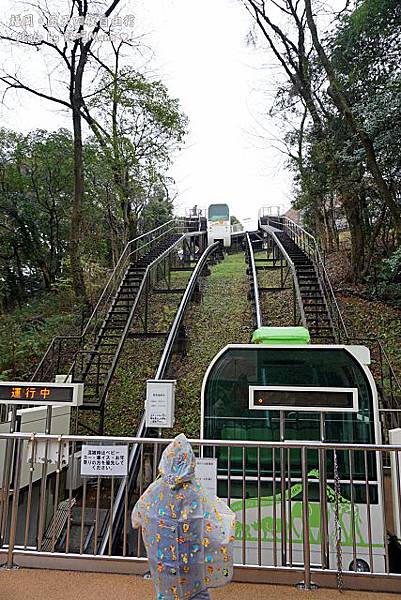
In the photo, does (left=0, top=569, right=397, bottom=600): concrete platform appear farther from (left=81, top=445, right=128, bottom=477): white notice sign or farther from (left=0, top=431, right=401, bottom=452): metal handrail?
(left=0, top=431, right=401, bottom=452): metal handrail

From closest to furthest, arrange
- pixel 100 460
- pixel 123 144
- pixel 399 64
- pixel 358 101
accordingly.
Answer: pixel 100 460 < pixel 399 64 < pixel 358 101 < pixel 123 144

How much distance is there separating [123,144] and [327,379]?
622 inches

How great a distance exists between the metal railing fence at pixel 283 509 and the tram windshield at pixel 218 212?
24.1 metres

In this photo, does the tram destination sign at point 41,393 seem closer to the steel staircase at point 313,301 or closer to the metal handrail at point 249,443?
the metal handrail at point 249,443

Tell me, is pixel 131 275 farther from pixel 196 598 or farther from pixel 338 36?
pixel 196 598

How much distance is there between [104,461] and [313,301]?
9.73 meters

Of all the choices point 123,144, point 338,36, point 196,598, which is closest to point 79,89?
point 123,144

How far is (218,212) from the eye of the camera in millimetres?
28625

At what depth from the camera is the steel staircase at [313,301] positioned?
1054 cm

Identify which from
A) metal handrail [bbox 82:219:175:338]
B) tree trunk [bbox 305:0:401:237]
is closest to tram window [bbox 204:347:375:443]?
tree trunk [bbox 305:0:401:237]

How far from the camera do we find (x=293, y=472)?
4527 millimetres

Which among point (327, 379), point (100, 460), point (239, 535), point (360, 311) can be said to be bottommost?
point (239, 535)

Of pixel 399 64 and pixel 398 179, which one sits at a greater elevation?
pixel 399 64

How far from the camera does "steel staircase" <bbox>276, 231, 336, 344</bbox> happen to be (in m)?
10.5
